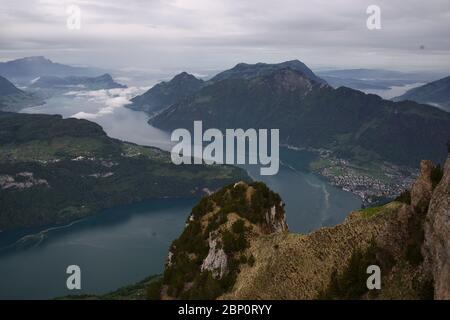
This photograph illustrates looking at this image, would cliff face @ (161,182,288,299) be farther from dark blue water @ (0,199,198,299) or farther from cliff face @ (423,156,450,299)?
dark blue water @ (0,199,198,299)

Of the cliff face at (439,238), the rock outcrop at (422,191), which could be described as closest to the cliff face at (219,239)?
the rock outcrop at (422,191)

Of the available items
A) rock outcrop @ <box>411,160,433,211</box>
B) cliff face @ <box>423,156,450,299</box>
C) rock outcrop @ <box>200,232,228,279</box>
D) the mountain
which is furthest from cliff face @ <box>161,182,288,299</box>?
cliff face @ <box>423,156,450,299</box>

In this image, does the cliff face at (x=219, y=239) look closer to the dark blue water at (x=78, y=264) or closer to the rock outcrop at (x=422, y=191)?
the rock outcrop at (x=422, y=191)

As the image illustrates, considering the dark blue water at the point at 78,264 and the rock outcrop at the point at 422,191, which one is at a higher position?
the rock outcrop at the point at 422,191

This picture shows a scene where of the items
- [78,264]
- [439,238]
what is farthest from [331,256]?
[78,264]
